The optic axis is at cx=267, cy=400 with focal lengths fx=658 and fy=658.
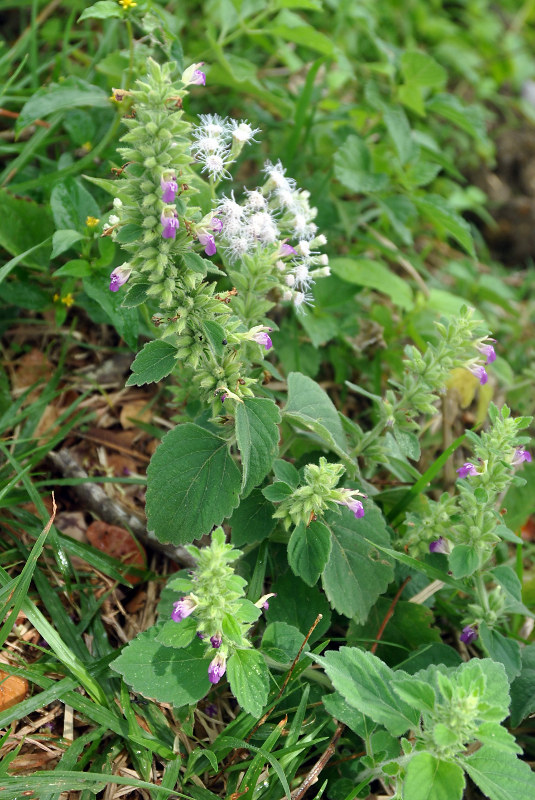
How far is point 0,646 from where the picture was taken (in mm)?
2020

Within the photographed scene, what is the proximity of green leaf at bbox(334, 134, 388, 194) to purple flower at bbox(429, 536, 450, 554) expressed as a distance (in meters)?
1.86

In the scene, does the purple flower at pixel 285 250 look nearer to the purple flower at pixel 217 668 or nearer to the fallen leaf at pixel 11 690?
the purple flower at pixel 217 668

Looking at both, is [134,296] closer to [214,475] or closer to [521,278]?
[214,475]

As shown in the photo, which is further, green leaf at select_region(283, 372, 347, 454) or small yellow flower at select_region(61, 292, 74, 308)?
small yellow flower at select_region(61, 292, 74, 308)

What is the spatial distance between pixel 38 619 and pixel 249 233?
1.47 metres

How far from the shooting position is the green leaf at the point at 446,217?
3.32 metres

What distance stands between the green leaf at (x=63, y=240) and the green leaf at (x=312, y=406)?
39.1 inches

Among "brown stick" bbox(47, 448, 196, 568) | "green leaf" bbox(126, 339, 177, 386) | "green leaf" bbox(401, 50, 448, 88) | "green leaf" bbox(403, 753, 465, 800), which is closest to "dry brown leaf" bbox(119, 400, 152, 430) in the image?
"brown stick" bbox(47, 448, 196, 568)

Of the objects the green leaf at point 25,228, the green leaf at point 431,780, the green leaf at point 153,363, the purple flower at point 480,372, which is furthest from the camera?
the green leaf at point 25,228

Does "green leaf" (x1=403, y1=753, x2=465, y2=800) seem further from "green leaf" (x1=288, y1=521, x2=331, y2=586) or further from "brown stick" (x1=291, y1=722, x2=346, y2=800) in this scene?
"green leaf" (x1=288, y1=521, x2=331, y2=586)

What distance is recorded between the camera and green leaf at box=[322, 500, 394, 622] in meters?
2.35

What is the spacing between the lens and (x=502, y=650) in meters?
2.37

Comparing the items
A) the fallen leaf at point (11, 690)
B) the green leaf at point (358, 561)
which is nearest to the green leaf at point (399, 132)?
the green leaf at point (358, 561)

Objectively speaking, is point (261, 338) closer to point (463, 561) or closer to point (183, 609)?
point (183, 609)
